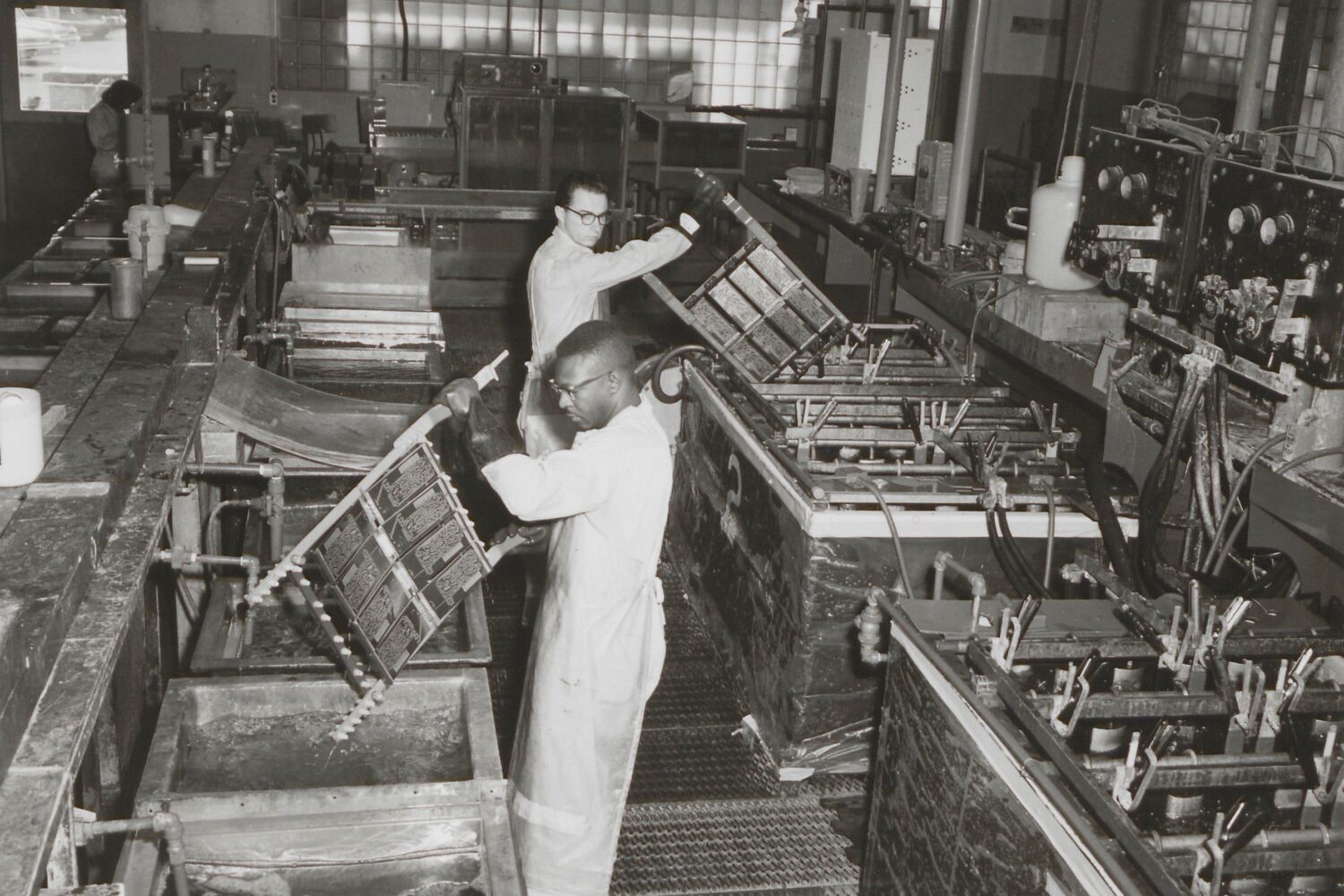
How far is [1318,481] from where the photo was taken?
3.22 meters

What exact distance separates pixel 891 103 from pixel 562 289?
323cm

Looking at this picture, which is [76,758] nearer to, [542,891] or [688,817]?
[542,891]

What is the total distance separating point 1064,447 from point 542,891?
2.15 meters

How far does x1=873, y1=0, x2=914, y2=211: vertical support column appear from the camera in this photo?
690cm

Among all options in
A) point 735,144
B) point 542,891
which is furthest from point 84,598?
point 735,144

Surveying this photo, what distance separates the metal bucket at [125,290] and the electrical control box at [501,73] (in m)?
5.79

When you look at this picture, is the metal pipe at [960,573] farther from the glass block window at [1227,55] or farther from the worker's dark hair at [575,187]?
the glass block window at [1227,55]

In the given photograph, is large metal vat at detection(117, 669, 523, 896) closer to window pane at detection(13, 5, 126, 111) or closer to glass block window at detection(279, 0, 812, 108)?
glass block window at detection(279, 0, 812, 108)

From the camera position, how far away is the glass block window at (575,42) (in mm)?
13156

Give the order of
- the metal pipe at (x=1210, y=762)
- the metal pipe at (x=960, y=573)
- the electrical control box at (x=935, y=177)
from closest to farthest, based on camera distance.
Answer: the metal pipe at (x=1210, y=762) → the metal pipe at (x=960, y=573) → the electrical control box at (x=935, y=177)

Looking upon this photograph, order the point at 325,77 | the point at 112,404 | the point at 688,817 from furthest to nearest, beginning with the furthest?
the point at 325,77 < the point at 688,817 < the point at 112,404

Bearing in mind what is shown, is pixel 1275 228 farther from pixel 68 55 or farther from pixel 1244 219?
pixel 68 55

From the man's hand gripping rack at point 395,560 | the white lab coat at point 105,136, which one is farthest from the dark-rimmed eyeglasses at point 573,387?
the white lab coat at point 105,136

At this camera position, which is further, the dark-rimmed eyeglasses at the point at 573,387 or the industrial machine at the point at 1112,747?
the dark-rimmed eyeglasses at the point at 573,387
